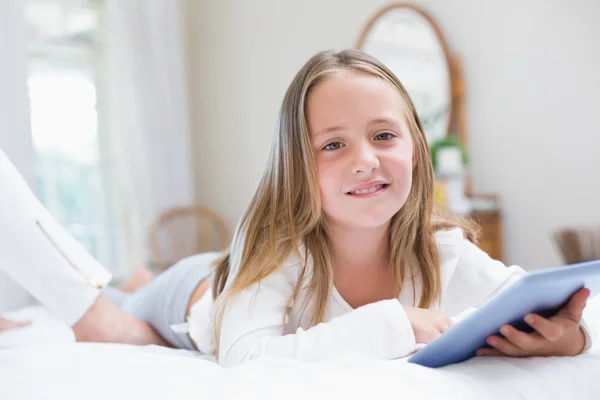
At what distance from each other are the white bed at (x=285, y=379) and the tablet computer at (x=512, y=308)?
0.02 metres

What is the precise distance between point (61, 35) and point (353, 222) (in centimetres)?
353

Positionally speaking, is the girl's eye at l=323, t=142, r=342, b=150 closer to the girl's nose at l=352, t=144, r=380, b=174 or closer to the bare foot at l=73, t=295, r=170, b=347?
the girl's nose at l=352, t=144, r=380, b=174

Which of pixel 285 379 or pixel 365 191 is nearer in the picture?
pixel 285 379

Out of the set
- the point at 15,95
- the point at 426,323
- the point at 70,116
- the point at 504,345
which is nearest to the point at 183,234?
the point at 70,116

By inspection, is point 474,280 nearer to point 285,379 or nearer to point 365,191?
point 365,191

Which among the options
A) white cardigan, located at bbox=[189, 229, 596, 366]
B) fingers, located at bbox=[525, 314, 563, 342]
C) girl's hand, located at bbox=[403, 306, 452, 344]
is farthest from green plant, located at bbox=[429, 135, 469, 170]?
fingers, located at bbox=[525, 314, 563, 342]

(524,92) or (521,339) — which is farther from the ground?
(524,92)

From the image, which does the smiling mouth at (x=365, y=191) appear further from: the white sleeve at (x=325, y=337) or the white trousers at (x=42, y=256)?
the white trousers at (x=42, y=256)

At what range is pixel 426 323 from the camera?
0.96 meters

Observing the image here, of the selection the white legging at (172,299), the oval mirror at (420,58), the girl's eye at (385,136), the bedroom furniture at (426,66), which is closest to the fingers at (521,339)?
the girl's eye at (385,136)

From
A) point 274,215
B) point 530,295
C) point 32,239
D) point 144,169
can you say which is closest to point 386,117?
point 274,215

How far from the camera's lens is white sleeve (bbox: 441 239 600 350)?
3.70ft

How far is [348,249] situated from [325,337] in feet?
0.88

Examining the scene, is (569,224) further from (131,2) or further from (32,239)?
(131,2)
